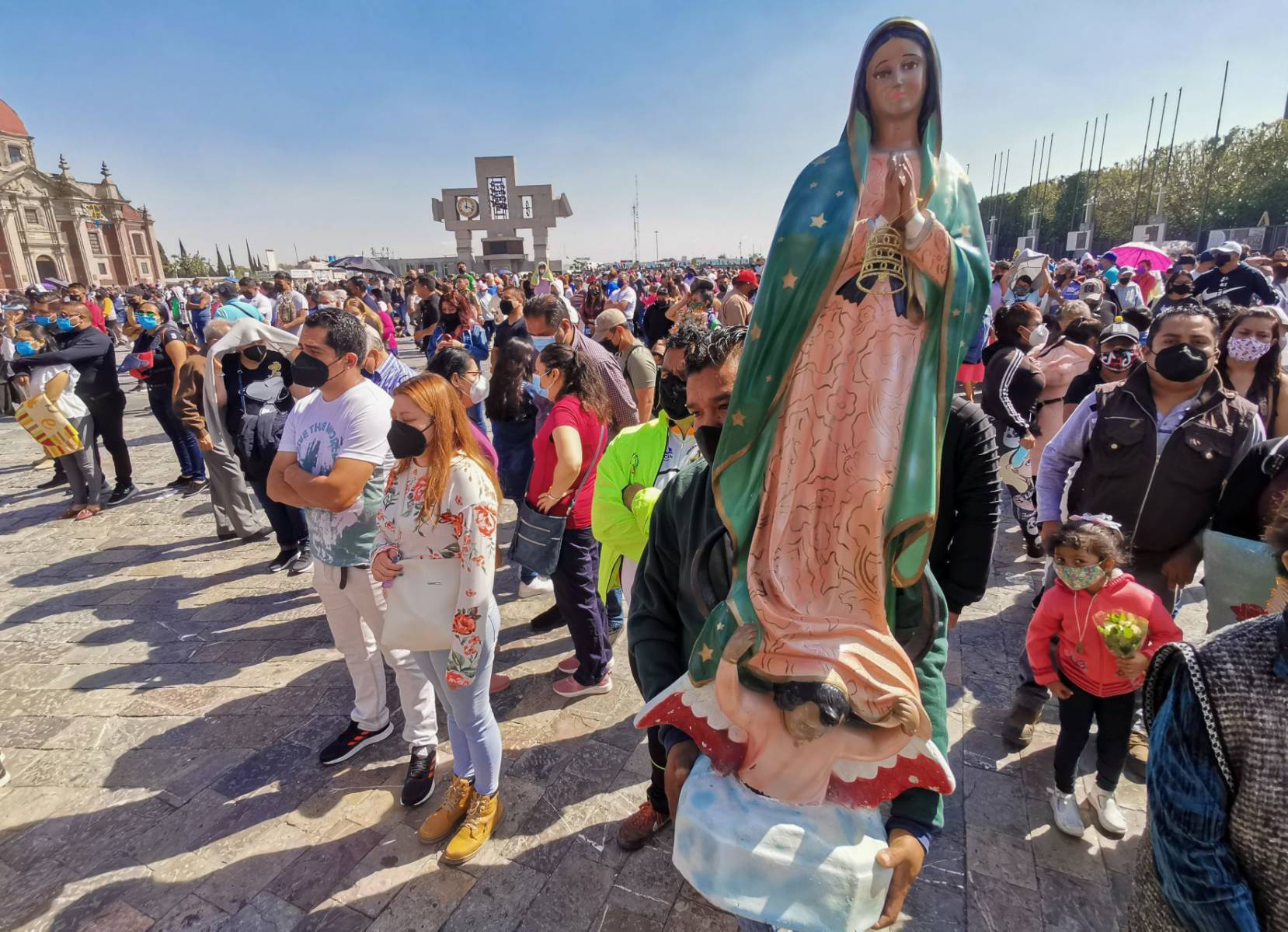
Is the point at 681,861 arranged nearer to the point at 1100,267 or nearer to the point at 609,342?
the point at 609,342

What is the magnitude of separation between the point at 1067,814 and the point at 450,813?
2.80 m

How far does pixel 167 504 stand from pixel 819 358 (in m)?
8.81

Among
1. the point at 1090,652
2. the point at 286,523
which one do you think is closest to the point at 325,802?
the point at 286,523

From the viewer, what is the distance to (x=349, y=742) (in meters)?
3.44

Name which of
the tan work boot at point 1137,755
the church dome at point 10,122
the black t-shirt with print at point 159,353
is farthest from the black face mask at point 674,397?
the church dome at point 10,122

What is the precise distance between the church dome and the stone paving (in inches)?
3414

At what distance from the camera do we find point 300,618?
501 cm

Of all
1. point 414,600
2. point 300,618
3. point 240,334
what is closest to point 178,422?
point 240,334

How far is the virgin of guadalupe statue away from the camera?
117cm

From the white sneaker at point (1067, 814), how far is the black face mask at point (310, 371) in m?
4.01

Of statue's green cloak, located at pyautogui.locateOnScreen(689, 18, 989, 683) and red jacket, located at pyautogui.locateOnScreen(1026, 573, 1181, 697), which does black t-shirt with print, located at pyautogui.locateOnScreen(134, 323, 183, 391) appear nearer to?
statue's green cloak, located at pyautogui.locateOnScreen(689, 18, 989, 683)

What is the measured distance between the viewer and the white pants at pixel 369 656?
3123 mm

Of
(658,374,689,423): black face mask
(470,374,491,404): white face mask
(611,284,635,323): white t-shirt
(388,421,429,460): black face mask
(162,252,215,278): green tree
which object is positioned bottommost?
(470,374,491,404): white face mask

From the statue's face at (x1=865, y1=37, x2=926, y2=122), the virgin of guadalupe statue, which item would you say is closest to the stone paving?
the virgin of guadalupe statue
